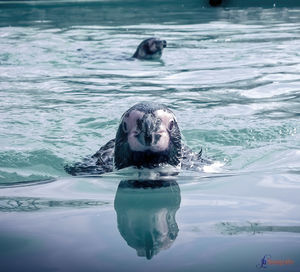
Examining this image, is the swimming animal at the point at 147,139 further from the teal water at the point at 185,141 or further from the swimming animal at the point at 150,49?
the swimming animal at the point at 150,49

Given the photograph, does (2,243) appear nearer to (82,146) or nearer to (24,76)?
(82,146)

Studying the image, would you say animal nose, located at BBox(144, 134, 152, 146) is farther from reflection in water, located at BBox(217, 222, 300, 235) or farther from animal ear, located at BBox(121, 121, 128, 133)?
reflection in water, located at BBox(217, 222, 300, 235)

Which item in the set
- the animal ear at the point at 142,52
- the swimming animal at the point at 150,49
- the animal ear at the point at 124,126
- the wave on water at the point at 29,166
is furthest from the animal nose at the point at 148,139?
the animal ear at the point at 142,52

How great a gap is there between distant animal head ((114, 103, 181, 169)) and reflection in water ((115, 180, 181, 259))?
0.16 meters

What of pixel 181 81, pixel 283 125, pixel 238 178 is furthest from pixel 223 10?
pixel 238 178

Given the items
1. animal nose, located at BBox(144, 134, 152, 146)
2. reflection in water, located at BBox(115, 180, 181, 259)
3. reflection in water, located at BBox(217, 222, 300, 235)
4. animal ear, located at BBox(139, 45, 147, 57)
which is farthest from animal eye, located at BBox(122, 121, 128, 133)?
animal ear, located at BBox(139, 45, 147, 57)

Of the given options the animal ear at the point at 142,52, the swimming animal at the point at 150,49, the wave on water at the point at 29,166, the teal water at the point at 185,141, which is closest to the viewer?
the teal water at the point at 185,141

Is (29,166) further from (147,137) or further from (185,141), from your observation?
(147,137)

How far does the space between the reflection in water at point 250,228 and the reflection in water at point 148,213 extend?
0.83ft

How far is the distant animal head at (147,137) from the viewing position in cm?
437

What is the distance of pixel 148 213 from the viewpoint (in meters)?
3.73

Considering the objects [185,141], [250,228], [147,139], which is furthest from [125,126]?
[185,141]

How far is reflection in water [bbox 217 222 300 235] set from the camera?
3.40 metres

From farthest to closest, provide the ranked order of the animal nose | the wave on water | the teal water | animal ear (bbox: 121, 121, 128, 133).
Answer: the wave on water
animal ear (bbox: 121, 121, 128, 133)
the animal nose
the teal water
